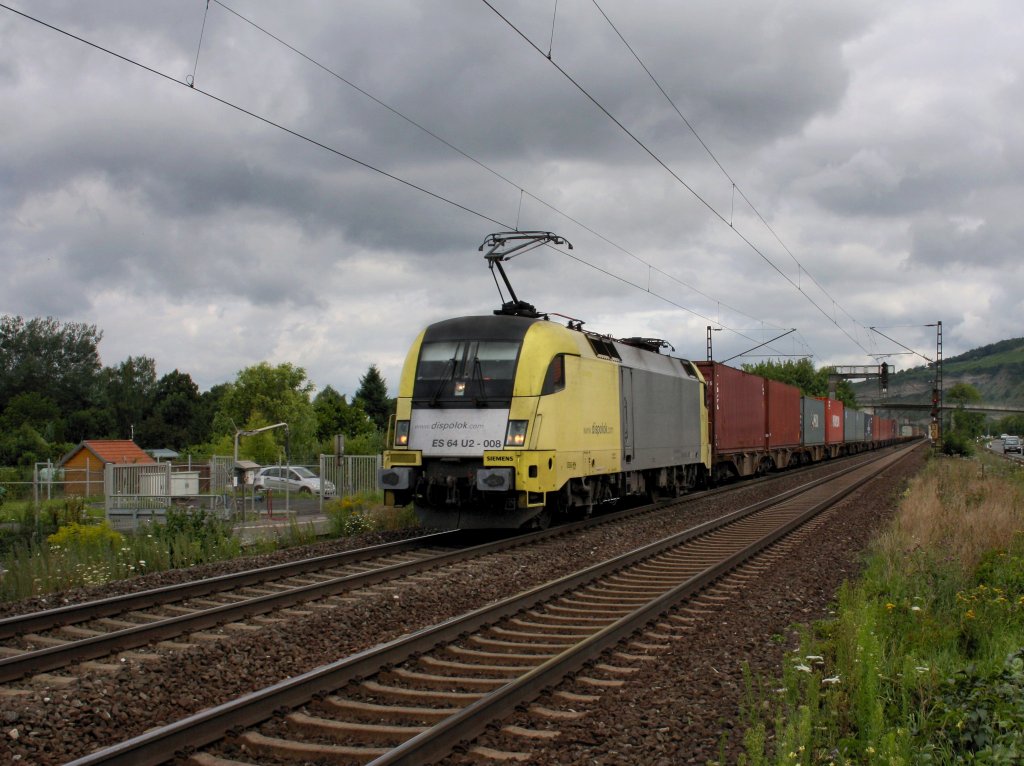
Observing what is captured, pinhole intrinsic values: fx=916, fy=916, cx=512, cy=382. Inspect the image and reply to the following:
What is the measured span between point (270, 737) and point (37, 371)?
89708 millimetres

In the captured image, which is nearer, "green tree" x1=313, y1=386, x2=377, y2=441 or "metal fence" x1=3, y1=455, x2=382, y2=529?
"metal fence" x1=3, y1=455, x2=382, y2=529

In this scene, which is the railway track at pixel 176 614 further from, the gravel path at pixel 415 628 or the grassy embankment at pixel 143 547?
the grassy embankment at pixel 143 547

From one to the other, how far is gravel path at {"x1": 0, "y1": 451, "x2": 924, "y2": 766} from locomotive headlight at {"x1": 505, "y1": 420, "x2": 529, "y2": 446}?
2184 millimetres

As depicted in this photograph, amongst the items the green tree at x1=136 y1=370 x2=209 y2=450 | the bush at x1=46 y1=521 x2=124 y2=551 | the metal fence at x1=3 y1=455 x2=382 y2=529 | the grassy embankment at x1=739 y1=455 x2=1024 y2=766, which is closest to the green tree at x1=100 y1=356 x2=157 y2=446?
the green tree at x1=136 y1=370 x2=209 y2=450

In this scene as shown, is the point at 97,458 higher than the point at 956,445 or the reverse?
the reverse

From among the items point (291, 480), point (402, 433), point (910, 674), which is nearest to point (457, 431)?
point (402, 433)

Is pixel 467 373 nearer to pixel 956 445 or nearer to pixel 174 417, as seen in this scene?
pixel 956 445

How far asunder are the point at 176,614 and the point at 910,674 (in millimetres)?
6375

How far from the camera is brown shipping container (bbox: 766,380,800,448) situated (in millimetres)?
32438

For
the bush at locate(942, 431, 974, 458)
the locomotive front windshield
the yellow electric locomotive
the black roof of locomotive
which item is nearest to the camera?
the yellow electric locomotive

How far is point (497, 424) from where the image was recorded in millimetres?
13383

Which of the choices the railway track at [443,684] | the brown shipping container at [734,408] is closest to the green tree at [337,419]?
the brown shipping container at [734,408]

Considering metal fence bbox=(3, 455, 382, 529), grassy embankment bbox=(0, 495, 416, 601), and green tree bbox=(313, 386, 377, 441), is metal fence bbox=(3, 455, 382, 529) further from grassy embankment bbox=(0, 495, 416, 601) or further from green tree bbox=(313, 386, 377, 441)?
green tree bbox=(313, 386, 377, 441)

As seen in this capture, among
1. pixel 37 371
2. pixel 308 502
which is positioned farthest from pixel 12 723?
pixel 37 371
